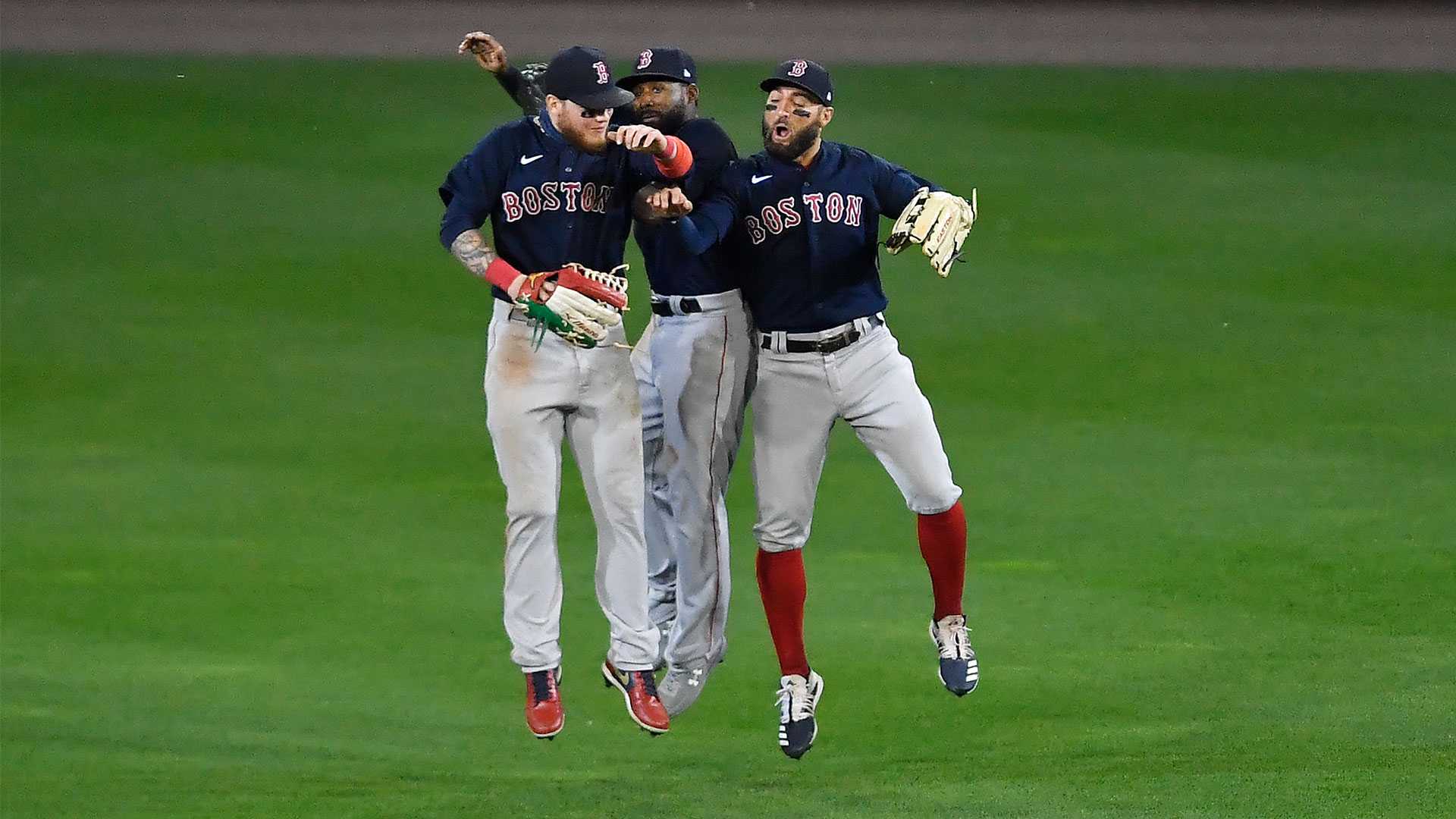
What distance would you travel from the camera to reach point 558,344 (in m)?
7.38

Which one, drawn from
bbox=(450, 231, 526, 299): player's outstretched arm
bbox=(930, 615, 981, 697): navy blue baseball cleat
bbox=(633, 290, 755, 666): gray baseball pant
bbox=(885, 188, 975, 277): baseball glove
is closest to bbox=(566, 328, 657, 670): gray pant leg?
bbox=(450, 231, 526, 299): player's outstretched arm

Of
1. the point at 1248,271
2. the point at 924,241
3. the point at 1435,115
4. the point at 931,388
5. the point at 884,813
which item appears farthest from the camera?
the point at 1435,115

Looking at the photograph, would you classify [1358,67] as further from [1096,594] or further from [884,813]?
[884,813]

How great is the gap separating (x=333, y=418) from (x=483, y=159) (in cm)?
1457

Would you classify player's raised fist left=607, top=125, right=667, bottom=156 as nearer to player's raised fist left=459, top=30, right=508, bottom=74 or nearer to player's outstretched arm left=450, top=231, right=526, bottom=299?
player's outstretched arm left=450, top=231, right=526, bottom=299

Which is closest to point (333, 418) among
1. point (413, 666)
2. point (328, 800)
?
point (413, 666)

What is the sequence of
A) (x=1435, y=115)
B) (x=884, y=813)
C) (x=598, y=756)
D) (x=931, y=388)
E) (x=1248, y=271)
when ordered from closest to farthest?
(x=884, y=813)
(x=598, y=756)
(x=931, y=388)
(x=1248, y=271)
(x=1435, y=115)

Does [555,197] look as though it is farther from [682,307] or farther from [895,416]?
[895,416]

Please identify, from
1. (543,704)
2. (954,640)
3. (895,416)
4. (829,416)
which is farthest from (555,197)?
(954,640)

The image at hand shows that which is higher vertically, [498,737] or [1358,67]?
[1358,67]

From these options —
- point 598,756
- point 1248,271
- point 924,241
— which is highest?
point 924,241

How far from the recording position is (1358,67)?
2936 cm

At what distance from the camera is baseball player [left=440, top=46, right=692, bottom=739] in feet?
22.6

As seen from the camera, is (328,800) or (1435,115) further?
(1435,115)
